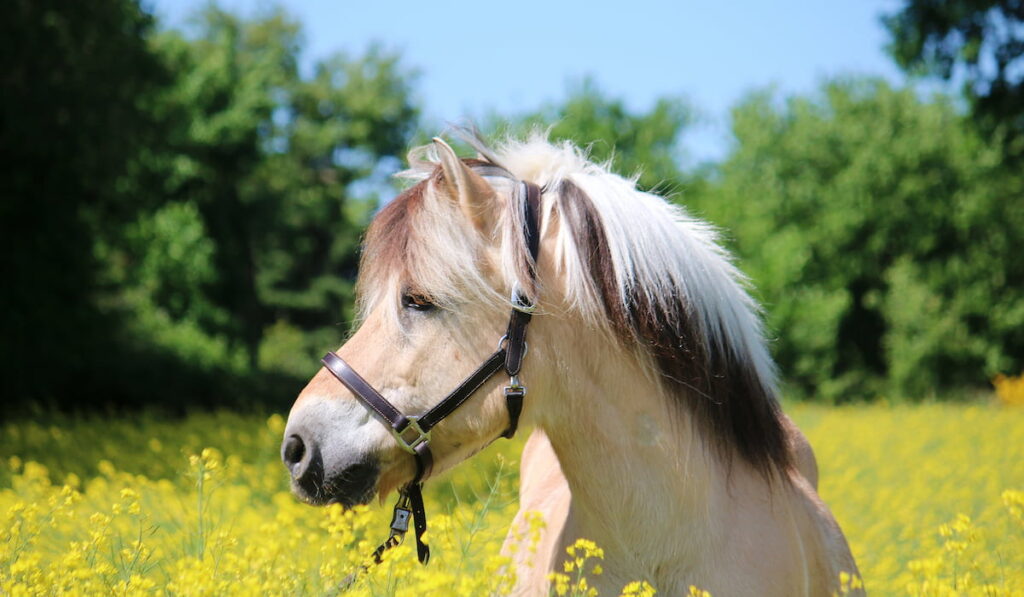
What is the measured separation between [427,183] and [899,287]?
2836cm

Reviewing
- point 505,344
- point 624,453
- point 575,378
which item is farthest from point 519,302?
point 624,453

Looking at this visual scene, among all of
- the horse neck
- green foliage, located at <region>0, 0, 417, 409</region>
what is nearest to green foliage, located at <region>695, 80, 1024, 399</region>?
green foliage, located at <region>0, 0, 417, 409</region>

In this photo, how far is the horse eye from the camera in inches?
89.6

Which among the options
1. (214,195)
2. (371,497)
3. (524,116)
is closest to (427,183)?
(371,497)

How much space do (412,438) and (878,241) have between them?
29.9 m

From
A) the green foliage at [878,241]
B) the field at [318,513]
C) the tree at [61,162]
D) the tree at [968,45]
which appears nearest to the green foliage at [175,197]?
the tree at [61,162]

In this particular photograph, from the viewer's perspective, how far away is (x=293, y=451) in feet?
7.45

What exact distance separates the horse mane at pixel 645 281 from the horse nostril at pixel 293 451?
0.52 metres

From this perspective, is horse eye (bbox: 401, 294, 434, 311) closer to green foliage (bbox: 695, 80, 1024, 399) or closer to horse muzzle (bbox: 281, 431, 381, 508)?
horse muzzle (bbox: 281, 431, 381, 508)

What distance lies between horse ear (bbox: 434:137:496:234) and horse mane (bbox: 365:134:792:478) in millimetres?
50

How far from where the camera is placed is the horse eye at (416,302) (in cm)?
228

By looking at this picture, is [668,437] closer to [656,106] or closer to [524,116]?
[524,116]

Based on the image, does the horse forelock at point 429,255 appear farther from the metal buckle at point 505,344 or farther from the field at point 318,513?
the field at point 318,513

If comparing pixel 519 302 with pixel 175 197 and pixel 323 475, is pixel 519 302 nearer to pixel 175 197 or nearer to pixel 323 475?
pixel 323 475
